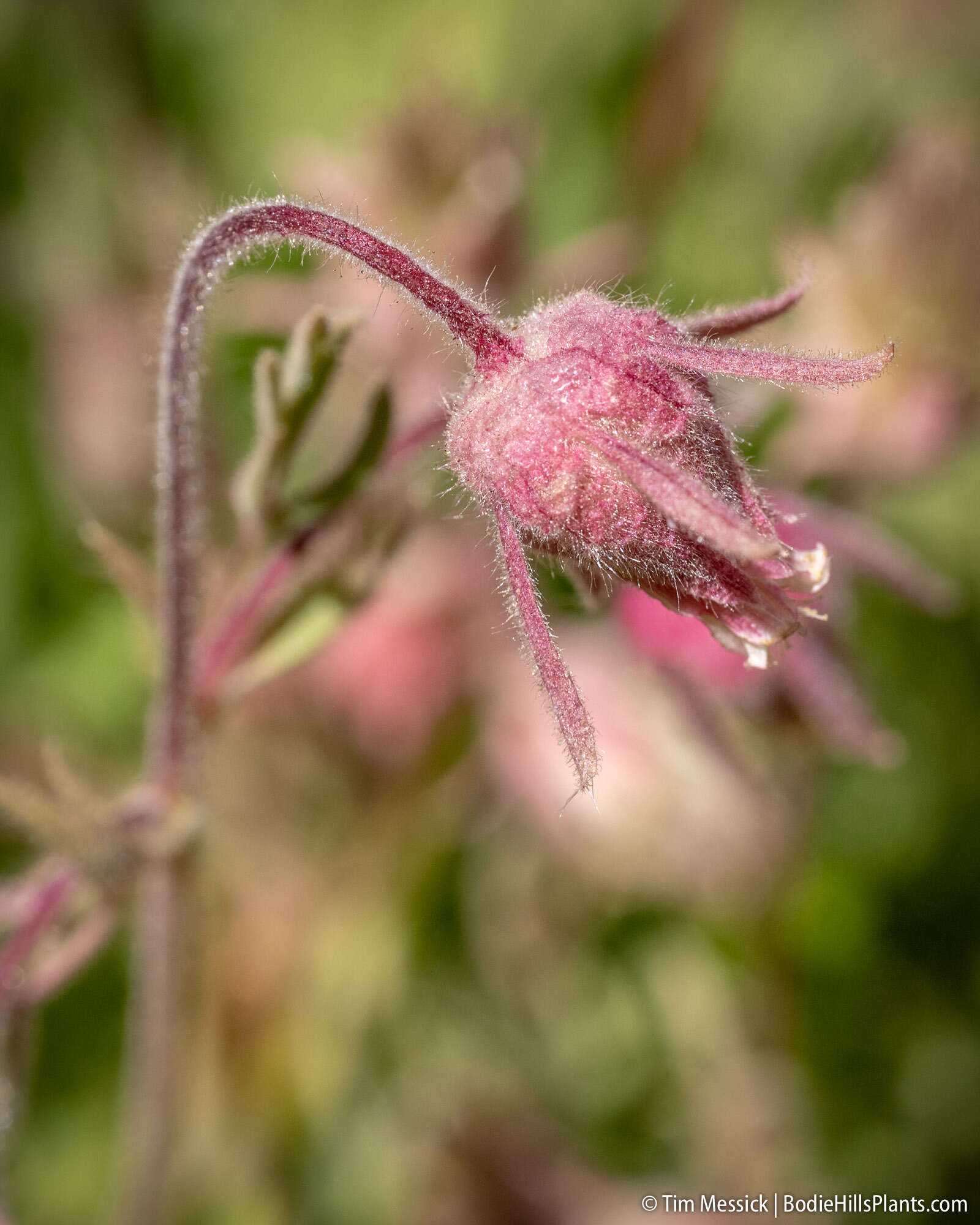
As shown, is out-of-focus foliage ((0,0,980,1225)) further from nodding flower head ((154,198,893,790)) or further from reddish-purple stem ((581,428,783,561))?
reddish-purple stem ((581,428,783,561))

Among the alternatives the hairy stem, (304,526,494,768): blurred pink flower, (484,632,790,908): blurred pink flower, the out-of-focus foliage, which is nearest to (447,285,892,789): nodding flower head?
the hairy stem

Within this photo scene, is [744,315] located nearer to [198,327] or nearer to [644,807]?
[198,327]

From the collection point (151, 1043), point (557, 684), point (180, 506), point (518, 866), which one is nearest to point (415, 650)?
point (518, 866)

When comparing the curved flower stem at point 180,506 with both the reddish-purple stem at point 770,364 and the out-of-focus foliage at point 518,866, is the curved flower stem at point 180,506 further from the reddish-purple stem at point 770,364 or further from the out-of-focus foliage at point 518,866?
the out-of-focus foliage at point 518,866

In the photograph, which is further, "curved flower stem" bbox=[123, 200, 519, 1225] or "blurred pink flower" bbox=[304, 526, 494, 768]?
"blurred pink flower" bbox=[304, 526, 494, 768]

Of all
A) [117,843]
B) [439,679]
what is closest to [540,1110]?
[439,679]

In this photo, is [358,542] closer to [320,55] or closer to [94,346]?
[94,346]

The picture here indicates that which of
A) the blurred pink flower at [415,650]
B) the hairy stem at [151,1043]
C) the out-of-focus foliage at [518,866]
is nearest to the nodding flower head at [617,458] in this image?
the hairy stem at [151,1043]
